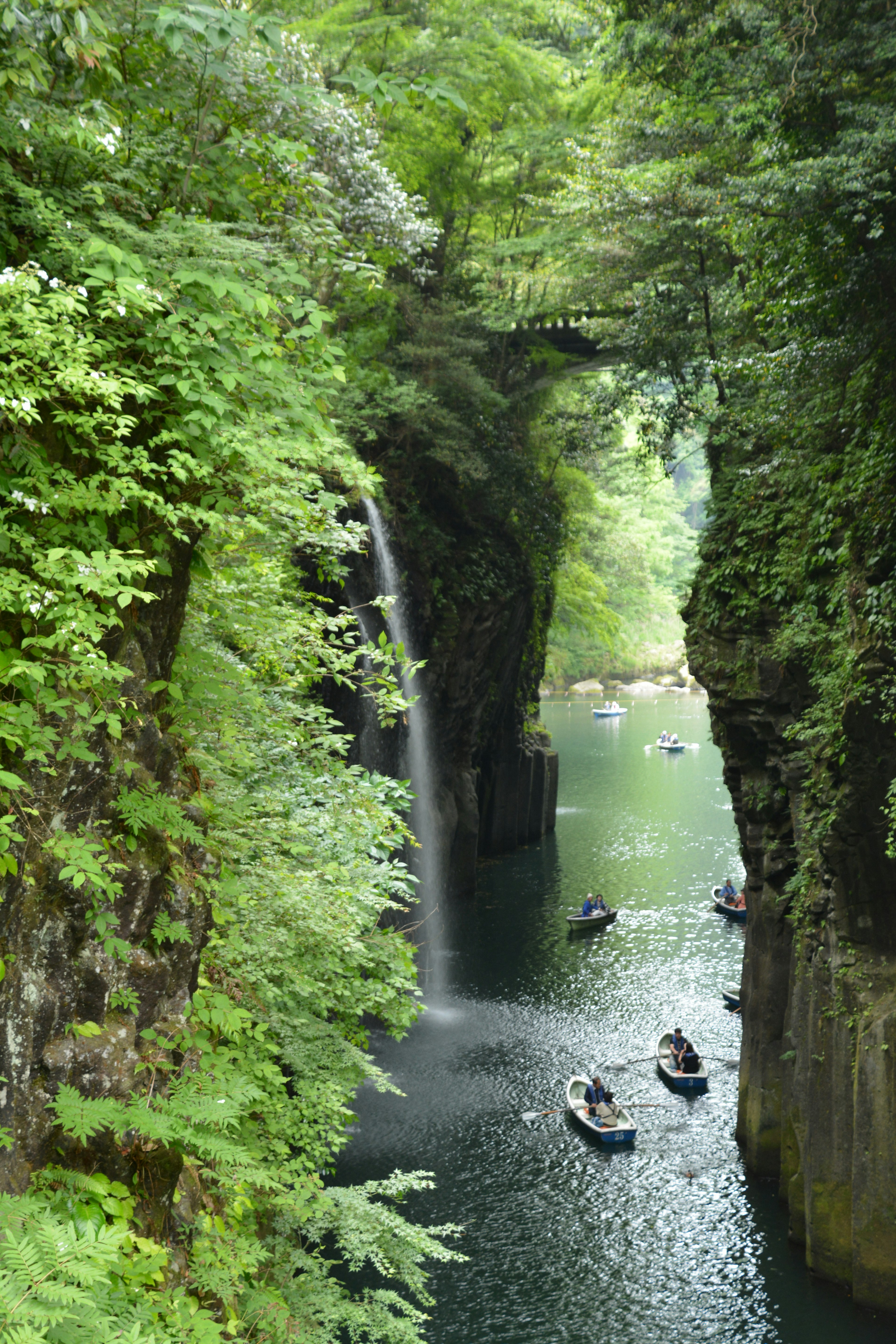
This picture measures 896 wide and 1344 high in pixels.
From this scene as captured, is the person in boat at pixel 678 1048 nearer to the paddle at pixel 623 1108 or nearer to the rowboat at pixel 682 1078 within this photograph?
the rowboat at pixel 682 1078

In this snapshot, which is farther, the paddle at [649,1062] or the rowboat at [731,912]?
the rowboat at [731,912]

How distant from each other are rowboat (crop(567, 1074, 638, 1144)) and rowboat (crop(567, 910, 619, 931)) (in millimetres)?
10073

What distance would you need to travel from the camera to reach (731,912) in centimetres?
2877

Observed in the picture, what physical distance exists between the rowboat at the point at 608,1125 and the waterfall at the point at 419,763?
7681mm

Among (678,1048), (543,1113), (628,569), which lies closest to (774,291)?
(678,1048)

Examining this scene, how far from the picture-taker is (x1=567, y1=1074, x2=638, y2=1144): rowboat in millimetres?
16547

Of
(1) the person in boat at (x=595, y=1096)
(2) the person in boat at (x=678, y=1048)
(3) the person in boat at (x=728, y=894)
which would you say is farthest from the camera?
(3) the person in boat at (x=728, y=894)

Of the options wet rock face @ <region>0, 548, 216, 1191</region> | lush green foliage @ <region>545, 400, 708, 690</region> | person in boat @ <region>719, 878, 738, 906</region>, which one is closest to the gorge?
wet rock face @ <region>0, 548, 216, 1191</region>

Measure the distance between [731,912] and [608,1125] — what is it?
13.5 metres

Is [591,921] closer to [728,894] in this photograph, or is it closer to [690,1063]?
[728,894]

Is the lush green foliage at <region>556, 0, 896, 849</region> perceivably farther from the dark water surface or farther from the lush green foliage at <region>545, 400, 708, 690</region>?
the dark water surface

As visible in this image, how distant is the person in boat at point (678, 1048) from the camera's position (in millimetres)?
18953

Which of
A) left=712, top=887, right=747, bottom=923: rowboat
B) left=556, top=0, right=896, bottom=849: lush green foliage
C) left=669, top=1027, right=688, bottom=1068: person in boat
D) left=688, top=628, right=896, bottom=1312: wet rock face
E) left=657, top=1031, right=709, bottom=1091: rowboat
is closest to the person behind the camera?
left=556, top=0, right=896, bottom=849: lush green foliage

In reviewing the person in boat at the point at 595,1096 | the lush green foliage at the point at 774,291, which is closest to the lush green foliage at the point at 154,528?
the lush green foliage at the point at 774,291
